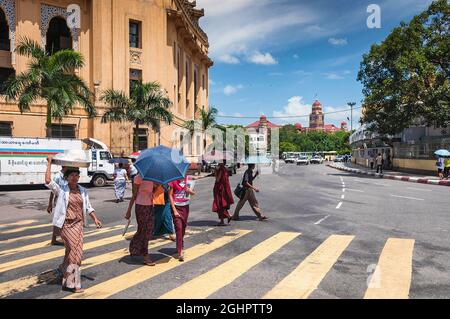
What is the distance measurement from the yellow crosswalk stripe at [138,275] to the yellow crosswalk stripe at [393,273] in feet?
9.57

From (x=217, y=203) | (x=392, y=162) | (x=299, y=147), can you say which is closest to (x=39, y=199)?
(x=217, y=203)

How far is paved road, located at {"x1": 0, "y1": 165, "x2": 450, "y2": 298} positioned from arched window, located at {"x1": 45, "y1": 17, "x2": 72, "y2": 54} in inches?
987

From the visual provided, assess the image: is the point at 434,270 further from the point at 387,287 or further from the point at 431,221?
the point at 431,221

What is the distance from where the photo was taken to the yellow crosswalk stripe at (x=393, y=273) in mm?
5188

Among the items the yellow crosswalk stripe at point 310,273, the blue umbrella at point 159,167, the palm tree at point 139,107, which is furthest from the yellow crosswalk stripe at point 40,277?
the palm tree at point 139,107

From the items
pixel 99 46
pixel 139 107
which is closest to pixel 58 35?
pixel 99 46

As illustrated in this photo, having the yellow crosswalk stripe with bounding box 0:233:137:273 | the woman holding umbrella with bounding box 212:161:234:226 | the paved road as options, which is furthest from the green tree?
the yellow crosswalk stripe with bounding box 0:233:137:273

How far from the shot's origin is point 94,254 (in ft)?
24.5

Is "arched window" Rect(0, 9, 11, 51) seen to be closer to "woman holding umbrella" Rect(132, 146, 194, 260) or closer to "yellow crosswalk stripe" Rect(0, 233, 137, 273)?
"yellow crosswalk stripe" Rect(0, 233, 137, 273)

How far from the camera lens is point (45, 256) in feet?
24.4

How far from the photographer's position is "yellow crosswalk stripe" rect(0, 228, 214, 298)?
18.0 feet

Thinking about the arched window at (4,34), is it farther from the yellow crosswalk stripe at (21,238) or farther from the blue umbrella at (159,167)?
the blue umbrella at (159,167)

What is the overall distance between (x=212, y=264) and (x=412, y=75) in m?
27.5
